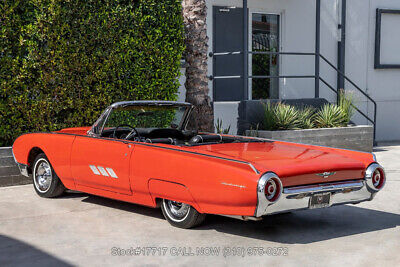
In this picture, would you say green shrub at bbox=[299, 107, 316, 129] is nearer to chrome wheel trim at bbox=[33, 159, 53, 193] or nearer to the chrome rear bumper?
chrome wheel trim at bbox=[33, 159, 53, 193]

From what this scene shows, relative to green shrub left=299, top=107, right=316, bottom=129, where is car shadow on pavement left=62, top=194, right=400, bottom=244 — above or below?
below

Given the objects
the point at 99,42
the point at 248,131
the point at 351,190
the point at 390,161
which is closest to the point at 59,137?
the point at 99,42

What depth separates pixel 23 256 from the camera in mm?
4984

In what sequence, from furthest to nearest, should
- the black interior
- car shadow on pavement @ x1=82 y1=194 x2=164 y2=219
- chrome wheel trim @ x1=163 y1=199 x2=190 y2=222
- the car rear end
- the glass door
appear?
1. the glass door
2. car shadow on pavement @ x1=82 y1=194 x2=164 y2=219
3. the black interior
4. chrome wheel trim @ x1=163 y1=199 x2=190 y2=222
5. the car rear end

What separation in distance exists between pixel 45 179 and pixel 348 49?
423 inches

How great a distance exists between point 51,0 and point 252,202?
5570 millimetres

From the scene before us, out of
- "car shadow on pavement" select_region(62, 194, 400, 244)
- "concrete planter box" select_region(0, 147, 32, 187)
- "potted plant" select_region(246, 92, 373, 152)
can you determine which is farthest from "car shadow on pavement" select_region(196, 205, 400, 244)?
"potted plant" select_region(246, 92, 373, 152)

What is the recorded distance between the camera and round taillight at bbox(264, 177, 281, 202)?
5086 millimetres

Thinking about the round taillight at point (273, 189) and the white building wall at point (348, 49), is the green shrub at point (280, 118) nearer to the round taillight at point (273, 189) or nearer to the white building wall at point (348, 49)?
the white building wall at point (348, 49)

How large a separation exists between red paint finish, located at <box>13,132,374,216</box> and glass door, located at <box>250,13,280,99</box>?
8542 mm

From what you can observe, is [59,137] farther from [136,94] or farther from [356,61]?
[356,61]

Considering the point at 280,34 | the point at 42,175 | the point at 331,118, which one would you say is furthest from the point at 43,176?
the point at 280,34

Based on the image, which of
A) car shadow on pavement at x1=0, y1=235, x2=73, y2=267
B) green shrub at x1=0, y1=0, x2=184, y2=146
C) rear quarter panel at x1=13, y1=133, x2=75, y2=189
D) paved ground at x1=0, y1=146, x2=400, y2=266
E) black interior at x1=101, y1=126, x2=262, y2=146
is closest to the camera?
car shadow on pavement at x1=0, y1=235, x2=73, y2=267

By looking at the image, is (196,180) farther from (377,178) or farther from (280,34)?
(280,34)
